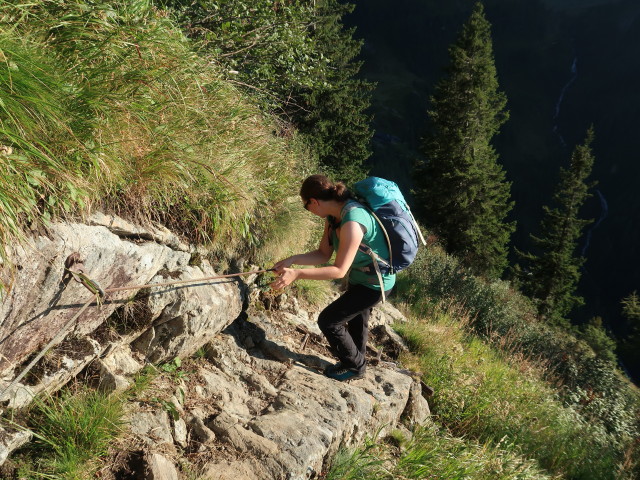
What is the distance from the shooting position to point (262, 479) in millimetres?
2951

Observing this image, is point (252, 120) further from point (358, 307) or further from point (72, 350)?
point (72, 350)

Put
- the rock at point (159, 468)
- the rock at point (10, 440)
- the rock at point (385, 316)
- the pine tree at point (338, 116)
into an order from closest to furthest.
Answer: the rock at point (10, 440) < the rock at point (159, 468) < the rock at point (385, 316) < the pine tree at point (338, 116)

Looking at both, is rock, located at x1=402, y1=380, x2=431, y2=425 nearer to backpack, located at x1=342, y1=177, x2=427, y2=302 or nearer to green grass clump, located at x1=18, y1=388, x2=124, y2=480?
backpack, located at x1=342, y1=177, x2=427, y2=302

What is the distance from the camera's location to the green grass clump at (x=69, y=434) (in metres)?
2.48

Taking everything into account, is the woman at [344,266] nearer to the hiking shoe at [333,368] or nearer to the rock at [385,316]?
the hiking shoe at [333,368]

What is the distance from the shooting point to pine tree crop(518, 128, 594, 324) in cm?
3038

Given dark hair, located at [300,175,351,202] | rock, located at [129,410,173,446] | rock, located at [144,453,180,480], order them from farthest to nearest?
dark hair, located at [300,175,351,202]
rock, located at [129,410,173,446]
rock, located at [144,453,180,480]

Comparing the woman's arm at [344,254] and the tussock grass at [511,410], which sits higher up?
the woman's arm at [344,254]

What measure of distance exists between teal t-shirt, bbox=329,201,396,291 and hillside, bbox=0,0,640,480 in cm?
102

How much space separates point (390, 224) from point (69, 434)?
8.23 ft

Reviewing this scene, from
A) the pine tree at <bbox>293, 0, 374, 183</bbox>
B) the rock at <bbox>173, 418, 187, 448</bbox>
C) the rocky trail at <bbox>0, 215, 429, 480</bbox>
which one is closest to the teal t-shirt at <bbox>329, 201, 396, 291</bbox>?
the rocky trail at <bbox>0, 215, 429, 480</bbox>

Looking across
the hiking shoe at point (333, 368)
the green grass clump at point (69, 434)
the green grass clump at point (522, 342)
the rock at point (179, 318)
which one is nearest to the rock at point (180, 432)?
the green grass clump at point (69, 434)

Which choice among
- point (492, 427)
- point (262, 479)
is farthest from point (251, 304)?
point (492, 427)

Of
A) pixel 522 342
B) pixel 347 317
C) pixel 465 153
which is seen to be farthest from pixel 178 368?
pixel 465 153
